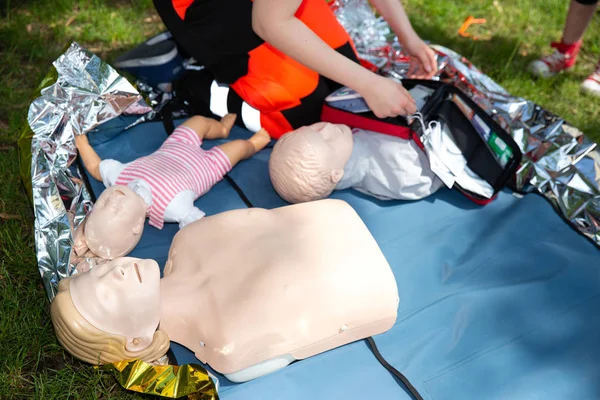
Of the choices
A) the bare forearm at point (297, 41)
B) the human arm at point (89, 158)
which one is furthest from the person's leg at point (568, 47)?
the human arm at point (89, 158)

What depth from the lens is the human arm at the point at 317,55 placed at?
1790 mm

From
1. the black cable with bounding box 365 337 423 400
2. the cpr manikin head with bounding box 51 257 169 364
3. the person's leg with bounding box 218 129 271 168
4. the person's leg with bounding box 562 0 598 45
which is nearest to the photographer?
the cpr manikin head with bounding box 51 257 169 364

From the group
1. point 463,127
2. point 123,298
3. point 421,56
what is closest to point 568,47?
point 421,56

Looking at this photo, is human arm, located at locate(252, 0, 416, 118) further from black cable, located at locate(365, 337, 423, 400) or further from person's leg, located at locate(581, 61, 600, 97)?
person's leg, located at locate(581, 61, 600, 97)

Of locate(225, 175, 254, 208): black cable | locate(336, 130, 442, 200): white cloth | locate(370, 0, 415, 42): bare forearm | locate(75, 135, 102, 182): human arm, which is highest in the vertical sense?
locate(370, 0, 415, 42): bare forearm

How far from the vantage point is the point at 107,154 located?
7.36 ft

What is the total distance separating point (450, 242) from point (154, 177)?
98 centimetres

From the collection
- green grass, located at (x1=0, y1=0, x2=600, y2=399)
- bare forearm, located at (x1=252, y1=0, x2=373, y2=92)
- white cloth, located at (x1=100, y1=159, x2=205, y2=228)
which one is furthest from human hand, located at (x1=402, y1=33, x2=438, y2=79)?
white cloth, located at (x1=100, y1=159, x2=205, y2=228)

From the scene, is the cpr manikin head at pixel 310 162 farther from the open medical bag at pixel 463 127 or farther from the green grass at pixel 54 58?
the green grass at pixel 54 58

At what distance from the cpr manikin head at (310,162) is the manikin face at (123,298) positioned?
57 centimetres

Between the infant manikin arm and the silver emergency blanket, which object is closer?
the infant manikin arm

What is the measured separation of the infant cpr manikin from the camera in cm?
151

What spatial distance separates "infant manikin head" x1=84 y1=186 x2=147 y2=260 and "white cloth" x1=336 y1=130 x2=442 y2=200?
27.8 inches

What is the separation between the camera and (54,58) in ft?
9.16
